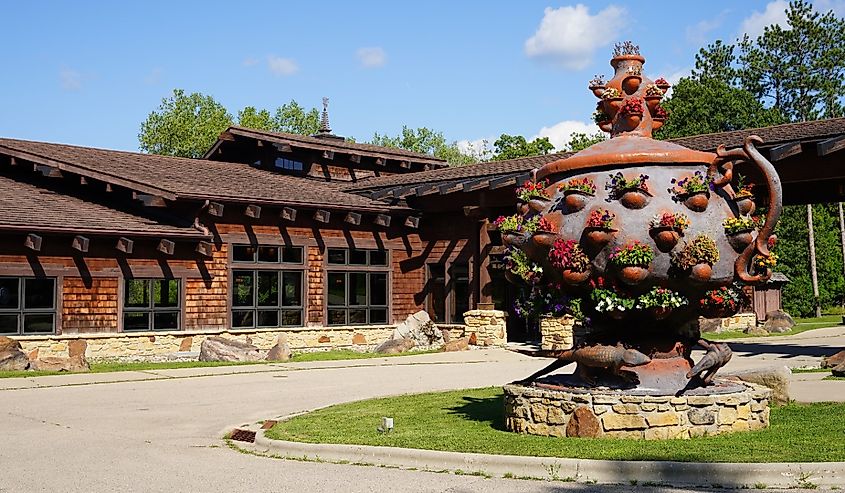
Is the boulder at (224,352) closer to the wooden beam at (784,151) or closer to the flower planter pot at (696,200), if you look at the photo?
the wooden beam at (784,151)

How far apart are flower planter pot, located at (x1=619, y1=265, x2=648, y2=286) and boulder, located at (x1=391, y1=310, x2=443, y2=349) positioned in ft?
57.3

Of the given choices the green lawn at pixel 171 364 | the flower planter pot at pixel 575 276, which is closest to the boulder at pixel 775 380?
the flower planter pot at pixel 575 276

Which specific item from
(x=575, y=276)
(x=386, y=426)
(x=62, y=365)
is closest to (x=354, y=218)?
(x=62, y=365)

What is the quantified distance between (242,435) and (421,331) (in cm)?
1636

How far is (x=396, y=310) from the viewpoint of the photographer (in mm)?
29500

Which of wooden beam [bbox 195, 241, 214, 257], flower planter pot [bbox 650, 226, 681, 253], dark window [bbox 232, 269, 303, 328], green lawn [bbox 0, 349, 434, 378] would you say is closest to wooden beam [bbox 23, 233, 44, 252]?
green lawn [bbox 0, 349, 434, 378]

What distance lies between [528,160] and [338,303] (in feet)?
24.8

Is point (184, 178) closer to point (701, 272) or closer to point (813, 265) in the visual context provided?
point (701, 272)

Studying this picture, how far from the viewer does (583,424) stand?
32.7 feet

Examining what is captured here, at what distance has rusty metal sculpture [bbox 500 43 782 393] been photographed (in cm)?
1004

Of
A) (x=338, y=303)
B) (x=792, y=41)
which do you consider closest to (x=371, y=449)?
(x=338, y=303)

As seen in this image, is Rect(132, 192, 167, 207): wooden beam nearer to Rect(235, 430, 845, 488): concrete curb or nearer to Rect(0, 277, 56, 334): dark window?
Rect(0, 277, 56, 334): dark window

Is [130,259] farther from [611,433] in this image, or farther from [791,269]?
[791,269]

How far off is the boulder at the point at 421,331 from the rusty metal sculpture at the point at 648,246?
16.4 m
